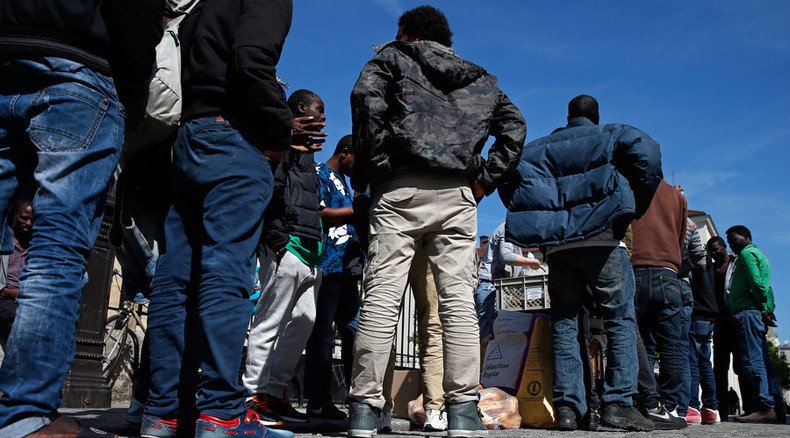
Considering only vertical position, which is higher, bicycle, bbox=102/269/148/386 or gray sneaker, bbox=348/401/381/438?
bicycle, bbox=102/269/148/386

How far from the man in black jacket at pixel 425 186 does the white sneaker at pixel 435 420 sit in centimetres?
104

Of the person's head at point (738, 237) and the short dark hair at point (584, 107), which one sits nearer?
the short dark hair at point (584, 107)

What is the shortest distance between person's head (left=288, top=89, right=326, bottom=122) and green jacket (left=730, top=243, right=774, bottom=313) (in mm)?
6335

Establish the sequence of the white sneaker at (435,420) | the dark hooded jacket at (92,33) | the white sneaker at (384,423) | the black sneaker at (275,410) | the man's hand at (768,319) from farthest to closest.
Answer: the man's hand at (768,319), the white sneaker at (435,420), the black sneaker at (275,410), the white sneaker at (384,423), the dark hooded jacket at (92,33)

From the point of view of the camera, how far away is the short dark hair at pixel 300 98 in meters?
4.73

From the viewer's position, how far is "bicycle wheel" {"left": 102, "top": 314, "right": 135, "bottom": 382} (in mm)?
8750

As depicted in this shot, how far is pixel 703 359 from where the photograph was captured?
27.3ft

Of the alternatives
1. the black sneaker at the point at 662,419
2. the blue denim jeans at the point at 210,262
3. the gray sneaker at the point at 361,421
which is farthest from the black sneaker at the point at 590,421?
the blue denim jeans at the point at 210,262

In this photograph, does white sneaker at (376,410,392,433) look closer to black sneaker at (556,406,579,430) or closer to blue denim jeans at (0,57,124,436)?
black sneaker at (556,406,579,430)

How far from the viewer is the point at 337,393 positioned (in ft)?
33.8

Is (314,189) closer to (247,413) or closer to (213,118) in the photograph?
(213,118)

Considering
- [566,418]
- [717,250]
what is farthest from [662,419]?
[717,250]

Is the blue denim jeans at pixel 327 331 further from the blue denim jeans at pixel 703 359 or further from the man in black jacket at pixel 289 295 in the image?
the blue denim jeans at pixel 703 359

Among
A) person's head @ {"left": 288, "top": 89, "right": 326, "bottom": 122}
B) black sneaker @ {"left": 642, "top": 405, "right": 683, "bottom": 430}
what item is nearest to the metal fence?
black sneaker @ {"left": 642, "top": 405, "right": 683, "bottom": 430}
